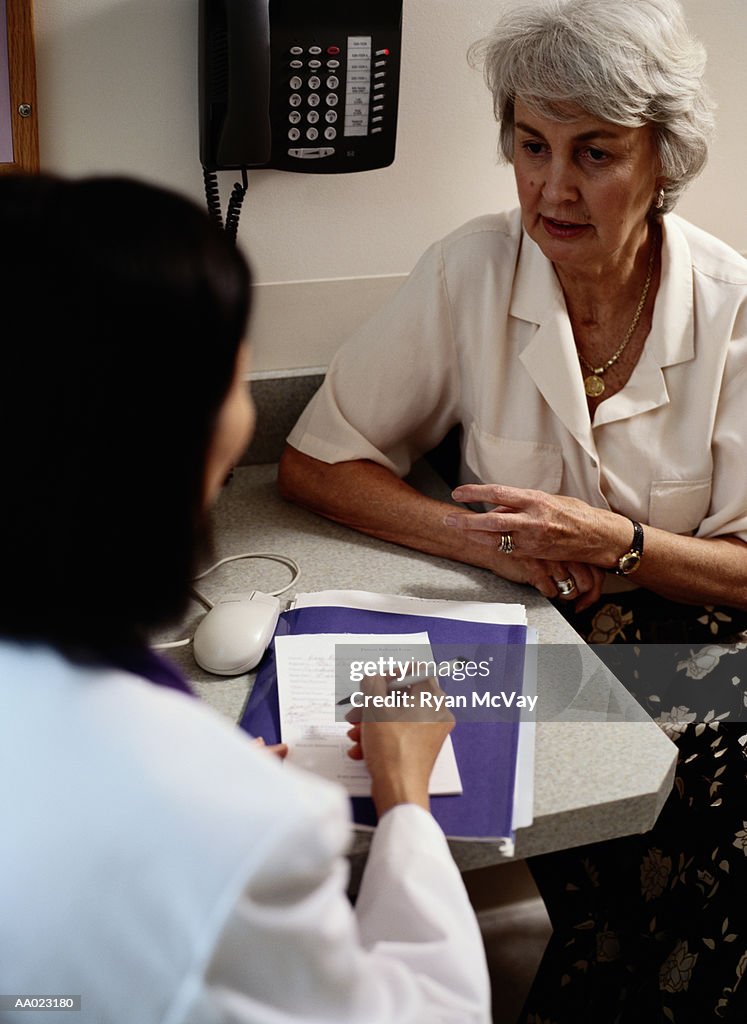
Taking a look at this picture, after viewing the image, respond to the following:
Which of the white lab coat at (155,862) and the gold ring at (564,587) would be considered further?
the gold ring at (564,587)

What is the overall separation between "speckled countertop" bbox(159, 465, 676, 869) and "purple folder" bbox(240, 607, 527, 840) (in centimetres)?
2

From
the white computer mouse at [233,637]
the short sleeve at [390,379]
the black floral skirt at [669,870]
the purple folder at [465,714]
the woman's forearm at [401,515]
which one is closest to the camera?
the purple folder at [465,714]

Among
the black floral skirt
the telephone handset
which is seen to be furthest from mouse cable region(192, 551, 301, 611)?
the telephone handset

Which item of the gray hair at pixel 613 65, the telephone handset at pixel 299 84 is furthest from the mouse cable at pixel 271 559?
the gray hair at pixel 613 65

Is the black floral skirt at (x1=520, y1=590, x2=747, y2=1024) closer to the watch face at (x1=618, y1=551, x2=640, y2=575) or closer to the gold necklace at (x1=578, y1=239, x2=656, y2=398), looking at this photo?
the watch face at (x1=618, y1=551, x2=640, y2=575)

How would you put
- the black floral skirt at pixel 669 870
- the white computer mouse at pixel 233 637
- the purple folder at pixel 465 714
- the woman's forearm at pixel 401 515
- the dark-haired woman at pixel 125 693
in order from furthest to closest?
the woman's forearm at pixel 401 515 < the black floral skirt at pixel 669 870 < the white computer mouse at pixel 233 637 < the purple folder at pixel 465 714 < the dark-haired woman at pixel 125 693

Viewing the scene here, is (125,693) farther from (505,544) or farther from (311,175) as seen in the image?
(311,175)

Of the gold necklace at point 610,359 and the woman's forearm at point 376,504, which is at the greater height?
the gold necklace at point 610,359

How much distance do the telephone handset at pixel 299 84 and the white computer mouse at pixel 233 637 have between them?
63 centimetres

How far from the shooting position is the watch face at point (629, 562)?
4.35 feet

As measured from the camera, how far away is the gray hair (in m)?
1.22

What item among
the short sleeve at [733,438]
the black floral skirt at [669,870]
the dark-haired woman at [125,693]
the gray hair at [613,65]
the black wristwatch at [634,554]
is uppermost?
the gray hair at [613,65]

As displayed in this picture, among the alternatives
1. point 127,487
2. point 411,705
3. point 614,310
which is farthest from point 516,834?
point 614,310

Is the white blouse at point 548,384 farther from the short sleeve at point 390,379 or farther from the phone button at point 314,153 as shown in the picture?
the phone button at point 314,153
